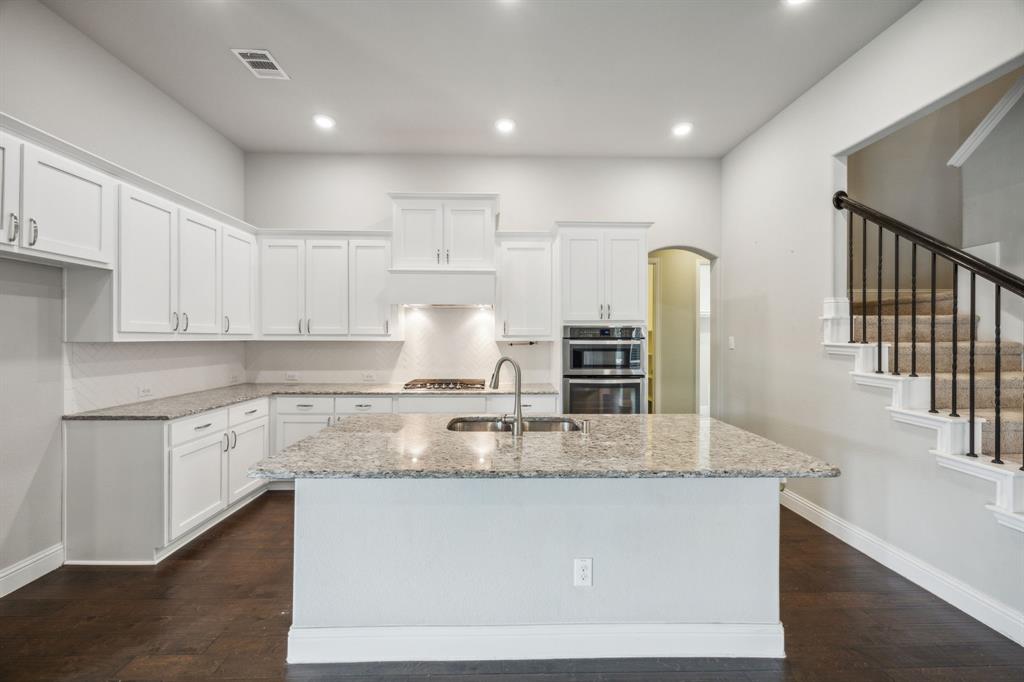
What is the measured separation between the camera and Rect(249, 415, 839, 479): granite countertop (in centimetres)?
162

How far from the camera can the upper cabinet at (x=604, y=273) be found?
13.6 ft

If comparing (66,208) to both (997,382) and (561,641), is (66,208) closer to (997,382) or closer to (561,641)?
(561,641)

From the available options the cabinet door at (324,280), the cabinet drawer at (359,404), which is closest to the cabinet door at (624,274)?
the cabinet drawer at (359,404)

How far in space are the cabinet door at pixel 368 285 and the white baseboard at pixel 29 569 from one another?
2.38m

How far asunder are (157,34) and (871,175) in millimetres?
5147

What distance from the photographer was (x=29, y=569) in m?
2.53

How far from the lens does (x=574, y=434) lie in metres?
2.18

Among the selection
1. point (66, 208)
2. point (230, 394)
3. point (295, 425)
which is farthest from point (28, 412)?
point (295, 425)

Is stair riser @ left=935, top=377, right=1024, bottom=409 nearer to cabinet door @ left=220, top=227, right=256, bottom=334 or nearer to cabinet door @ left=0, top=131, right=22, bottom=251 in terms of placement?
cabinet door @ left=0, top=131, right=22, bottom=251

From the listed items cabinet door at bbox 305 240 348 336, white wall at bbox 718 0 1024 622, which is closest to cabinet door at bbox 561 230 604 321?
white wall at bbox 718 0 1024 622

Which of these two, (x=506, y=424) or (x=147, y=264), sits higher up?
(x=147, y=264)

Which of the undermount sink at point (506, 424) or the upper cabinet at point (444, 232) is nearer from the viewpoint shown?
the undermount sink at point (506, 424)

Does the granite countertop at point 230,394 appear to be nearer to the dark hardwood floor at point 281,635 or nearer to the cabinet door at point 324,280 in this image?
the cabinet door at point 324,280

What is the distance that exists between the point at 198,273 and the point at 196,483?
1.51 meters
